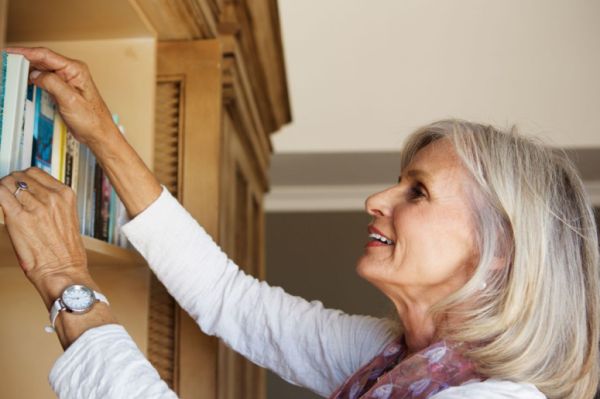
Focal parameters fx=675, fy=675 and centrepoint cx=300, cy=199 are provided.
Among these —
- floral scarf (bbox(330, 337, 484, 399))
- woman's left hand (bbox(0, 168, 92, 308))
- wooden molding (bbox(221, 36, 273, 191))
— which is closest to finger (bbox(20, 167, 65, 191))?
woman's left hand (bbox(0, 168, 92, 308))

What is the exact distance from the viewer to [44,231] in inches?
29.2

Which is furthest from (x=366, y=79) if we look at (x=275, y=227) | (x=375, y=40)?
(x=275, y=227)

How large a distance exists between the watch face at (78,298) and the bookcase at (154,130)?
0.27 metres

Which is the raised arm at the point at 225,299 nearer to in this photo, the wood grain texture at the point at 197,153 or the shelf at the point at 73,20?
the wood grain texture at the point at 197,153

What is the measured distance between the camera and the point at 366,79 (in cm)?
295

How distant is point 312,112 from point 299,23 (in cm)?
40

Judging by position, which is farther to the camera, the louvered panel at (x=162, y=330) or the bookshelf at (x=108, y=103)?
the louvered panel at (x=162, y=330)

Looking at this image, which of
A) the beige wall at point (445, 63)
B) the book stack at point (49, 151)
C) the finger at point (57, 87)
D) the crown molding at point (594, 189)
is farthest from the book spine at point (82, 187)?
the crown molding at point (594, 189)

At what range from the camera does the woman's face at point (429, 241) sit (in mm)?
953

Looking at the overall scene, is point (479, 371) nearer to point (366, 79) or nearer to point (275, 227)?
point (366, 79)

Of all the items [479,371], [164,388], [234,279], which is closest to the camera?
[164,388]

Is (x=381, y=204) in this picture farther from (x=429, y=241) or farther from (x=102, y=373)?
(x=102, y=373)

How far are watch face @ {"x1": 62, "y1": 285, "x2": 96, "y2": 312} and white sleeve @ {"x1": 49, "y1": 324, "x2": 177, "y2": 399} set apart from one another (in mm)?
30

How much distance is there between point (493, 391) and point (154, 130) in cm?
73
